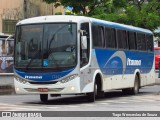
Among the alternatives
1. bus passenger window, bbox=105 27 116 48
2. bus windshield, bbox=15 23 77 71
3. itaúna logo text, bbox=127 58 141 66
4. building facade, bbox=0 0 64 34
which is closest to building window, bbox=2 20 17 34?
building facade, bbox=0 0 64 34

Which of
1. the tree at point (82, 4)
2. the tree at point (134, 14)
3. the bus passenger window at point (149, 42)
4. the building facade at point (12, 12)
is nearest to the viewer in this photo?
the bus passenger window at point (149, 42)

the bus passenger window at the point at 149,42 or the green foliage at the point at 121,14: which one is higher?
the green foliage at the point at 121,14

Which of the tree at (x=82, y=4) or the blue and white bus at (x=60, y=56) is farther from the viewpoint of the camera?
the tree at (x=82, y=4)

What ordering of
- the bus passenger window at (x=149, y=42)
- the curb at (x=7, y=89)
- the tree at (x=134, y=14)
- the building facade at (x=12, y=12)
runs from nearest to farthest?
1. the bus passenger window at (x=149, y=42)
2. the curb at (x=7, y=89)
3. the tree at (x=134, y=14)
4. the building facade at (x=12, y=12)

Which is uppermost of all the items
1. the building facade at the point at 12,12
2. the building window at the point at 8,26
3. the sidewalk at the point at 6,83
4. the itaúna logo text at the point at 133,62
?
the building facade at the point at 12,12

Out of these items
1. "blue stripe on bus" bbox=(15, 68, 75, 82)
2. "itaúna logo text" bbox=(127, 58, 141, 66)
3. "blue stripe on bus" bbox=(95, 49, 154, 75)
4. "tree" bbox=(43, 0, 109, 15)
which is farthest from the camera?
"tree" bbox=(43, 0, 109, 15)

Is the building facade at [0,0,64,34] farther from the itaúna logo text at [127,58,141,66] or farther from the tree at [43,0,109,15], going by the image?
the itaúna logo text at [127,58,141,66]

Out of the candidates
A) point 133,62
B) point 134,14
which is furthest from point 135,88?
point 134,14

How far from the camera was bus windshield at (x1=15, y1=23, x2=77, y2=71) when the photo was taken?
1848 centimetres

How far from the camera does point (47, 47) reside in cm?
1869

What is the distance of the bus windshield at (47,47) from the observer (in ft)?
60.6

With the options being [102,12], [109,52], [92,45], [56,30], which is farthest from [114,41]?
[102,12]

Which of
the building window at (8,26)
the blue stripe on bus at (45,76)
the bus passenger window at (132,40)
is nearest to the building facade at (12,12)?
the building window at (8,26)

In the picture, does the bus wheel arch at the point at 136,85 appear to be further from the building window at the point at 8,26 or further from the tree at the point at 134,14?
the building window at the point at 8,26
